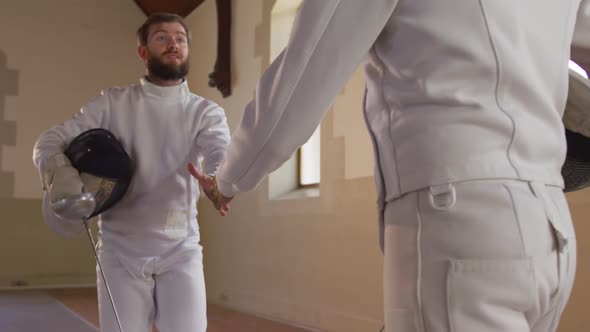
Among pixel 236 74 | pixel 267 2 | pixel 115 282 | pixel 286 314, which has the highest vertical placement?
pixel 267 2

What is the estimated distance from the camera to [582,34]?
1.12m

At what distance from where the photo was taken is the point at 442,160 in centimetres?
88

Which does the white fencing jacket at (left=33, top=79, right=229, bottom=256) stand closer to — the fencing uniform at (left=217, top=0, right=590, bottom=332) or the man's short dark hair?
the man's short dark hair

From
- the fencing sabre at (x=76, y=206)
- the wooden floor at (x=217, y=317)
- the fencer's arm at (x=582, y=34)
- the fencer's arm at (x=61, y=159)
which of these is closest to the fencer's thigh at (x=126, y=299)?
the fencing sabre at (x=76, y=206)

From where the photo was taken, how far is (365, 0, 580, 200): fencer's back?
35.0 inches

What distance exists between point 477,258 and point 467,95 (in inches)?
8.5

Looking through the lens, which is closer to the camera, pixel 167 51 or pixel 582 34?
pixel 582 34

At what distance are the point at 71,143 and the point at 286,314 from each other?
327 cm

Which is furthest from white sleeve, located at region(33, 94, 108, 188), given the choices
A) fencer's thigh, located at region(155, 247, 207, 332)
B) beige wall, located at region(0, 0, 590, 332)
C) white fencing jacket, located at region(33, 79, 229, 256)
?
beige wall, located at region(0, 0, 590, 332)

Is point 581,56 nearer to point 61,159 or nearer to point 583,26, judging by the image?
point 583,26

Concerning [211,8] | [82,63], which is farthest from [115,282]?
[82,63]

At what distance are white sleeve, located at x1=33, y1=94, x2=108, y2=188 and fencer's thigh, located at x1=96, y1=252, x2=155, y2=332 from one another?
0.40m

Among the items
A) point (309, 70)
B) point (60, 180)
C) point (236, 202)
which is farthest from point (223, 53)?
point (309, 70)

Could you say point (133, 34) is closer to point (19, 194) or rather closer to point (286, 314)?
point (19, 194)
